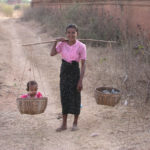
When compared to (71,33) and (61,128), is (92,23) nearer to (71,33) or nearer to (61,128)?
(71,33)

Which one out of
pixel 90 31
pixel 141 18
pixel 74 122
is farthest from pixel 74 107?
pixel 90 31

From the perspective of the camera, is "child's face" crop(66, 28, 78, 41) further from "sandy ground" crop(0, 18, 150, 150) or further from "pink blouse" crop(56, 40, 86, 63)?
"sandy ground" crop(0, 18, 150, 150)

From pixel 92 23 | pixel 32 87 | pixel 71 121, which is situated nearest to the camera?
pixel 32 87

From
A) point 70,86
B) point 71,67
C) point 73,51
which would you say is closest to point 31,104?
point 70,86

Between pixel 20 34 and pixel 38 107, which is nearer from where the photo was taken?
pixel 38 107

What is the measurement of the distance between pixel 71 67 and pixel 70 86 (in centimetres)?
28

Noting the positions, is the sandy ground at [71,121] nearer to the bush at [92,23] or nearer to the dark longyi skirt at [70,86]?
the dark longyi skirt at [70,86]

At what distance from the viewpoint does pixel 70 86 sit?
4.38m

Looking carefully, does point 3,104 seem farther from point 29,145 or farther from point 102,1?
point 102,1

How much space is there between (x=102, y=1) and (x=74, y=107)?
8.73 meters

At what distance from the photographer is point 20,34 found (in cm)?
1620

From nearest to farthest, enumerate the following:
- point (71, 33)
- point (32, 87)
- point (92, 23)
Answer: point (71, 33) < point (32, 87) < point (92, 23)

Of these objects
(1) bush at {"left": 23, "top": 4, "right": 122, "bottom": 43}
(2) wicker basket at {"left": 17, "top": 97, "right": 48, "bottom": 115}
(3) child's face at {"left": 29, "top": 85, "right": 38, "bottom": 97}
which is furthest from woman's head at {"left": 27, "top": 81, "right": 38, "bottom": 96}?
(1) bush at {"left": 23, "top": 4, "right": 122, "bottom": 43}

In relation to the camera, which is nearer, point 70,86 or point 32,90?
point 70,86
